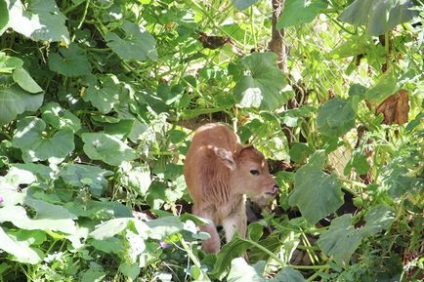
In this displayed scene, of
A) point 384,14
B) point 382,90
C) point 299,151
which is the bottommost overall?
point 299,151

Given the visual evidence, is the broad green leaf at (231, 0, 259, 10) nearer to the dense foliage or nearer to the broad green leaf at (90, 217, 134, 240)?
the dense foliage

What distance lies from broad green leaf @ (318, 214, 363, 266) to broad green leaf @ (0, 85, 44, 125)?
84.9 inches

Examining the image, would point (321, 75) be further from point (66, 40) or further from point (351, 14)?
point (66, 40)

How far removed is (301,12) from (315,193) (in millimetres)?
1194

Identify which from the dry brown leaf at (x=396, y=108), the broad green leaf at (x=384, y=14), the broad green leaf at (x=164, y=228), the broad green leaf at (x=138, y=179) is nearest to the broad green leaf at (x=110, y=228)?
the broad green leaf at (x=164, y=228)

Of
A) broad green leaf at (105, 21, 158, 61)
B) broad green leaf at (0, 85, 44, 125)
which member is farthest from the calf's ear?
broad green leaf at (0, 85, 44, 125)

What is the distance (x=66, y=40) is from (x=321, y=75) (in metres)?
1.89

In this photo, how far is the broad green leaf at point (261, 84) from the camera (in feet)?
22.9

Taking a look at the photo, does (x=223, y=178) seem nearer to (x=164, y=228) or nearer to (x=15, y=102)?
(x=164, y=228)

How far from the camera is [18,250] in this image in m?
5.52

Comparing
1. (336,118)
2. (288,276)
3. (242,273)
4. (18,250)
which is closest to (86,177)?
(18,250)

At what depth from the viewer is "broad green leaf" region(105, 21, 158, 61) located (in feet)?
22.8

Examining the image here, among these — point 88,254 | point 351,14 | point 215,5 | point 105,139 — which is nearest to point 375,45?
point 351,14

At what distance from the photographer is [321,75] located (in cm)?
749
